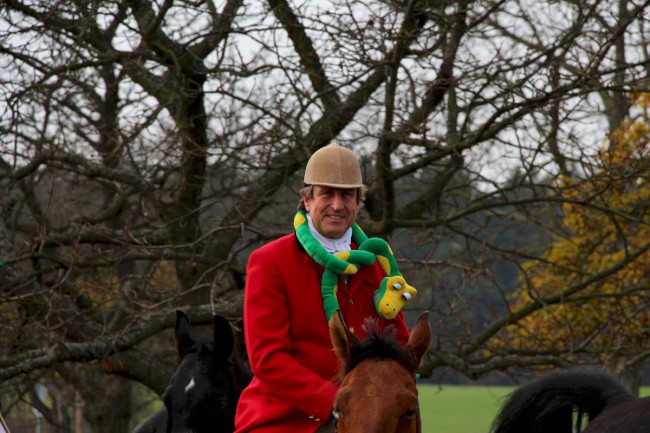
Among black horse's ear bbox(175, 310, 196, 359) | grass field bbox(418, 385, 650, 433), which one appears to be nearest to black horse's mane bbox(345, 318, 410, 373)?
black horse's ear bbox(175, 310, 196, 359)

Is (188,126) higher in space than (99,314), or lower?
higher

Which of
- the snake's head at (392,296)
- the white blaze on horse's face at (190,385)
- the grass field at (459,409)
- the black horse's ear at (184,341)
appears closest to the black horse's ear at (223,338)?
the black horse's ear at (184,341)

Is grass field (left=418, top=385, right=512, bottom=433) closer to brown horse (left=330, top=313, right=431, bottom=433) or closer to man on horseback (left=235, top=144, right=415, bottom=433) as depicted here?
man on horseback (left=235, top=144, right=415, bottom=433)

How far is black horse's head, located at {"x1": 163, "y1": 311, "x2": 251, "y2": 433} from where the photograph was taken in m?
5.21

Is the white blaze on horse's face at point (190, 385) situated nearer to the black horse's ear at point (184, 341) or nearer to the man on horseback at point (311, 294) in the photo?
the black horse's ear at point (184, 341)

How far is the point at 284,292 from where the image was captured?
3.69 meters

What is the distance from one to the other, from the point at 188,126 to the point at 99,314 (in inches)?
91.2

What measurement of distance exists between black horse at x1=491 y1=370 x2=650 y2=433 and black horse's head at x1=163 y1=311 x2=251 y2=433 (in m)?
1.63

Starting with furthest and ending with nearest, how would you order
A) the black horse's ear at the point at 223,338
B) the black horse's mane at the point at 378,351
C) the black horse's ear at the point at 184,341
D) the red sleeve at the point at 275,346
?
the black horse's ear at the point at 184,341, the black horse's ear at the point at 223,338, the red sleeve at the point at 275,346, the black horse's mane at the point at 378,351

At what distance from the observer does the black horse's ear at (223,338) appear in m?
5.54

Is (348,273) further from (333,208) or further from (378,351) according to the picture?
(378,351)

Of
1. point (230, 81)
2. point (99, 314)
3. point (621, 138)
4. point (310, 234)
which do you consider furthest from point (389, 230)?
point (310, 234)

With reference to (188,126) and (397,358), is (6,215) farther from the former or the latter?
(397,358)

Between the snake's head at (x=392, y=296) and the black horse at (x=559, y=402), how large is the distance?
8.43 ft
